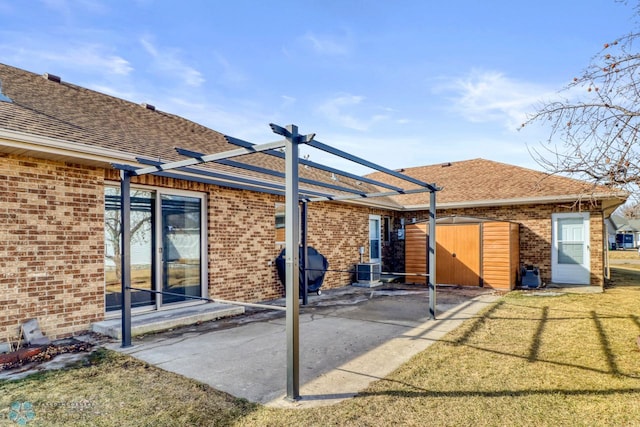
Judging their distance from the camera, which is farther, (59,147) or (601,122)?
(59,147)

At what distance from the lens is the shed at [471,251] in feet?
34.9

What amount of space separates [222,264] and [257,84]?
4963 millimetres

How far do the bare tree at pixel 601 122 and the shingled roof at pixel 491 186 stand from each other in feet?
20.5

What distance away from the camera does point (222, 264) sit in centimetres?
747

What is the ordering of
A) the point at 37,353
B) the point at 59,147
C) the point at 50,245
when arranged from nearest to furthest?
the point at 37,353
the point at 59,147
the point at 50,245

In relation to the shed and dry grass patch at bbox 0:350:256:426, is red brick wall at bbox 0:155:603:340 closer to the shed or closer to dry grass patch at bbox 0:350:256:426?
dry grass patch at bbox 0:350:256:426

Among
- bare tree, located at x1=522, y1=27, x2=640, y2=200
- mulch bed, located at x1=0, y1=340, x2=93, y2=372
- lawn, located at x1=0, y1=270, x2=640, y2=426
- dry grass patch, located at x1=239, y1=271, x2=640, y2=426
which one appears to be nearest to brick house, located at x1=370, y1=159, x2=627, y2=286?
dry grass patch, located at x1=239, y1=271, x2=640, y2=426

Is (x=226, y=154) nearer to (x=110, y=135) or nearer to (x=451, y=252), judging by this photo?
(x=110, y=135)

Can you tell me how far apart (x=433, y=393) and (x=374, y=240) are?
9.86m

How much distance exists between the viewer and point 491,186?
1297 centimetres

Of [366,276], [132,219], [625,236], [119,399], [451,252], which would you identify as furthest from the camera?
[625,236]

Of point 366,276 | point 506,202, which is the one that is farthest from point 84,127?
point 506,202

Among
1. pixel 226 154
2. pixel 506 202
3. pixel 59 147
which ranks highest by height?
pixel 59 147

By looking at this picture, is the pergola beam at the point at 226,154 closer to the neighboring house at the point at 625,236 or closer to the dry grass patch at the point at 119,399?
the dry grass patch at the point at 119,399
